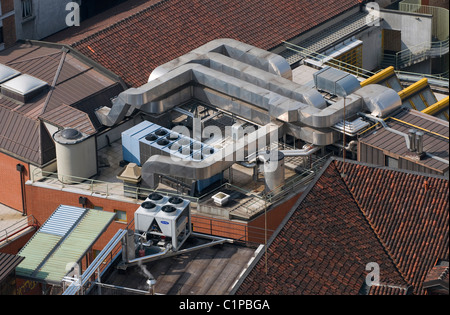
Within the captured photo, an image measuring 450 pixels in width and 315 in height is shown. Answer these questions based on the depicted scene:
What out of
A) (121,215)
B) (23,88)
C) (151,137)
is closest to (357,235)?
(121,215)

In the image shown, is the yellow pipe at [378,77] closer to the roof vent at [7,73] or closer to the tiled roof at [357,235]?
the tiled roof at [357,235]

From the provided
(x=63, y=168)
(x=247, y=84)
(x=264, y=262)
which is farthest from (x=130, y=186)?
(x=264, y=262)

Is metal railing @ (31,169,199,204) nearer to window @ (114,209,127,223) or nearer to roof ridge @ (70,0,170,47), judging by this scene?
window @ (114,209,127,223)

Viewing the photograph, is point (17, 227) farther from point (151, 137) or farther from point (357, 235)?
point (357, 235)

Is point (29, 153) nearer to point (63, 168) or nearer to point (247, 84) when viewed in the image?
point (63, 168)

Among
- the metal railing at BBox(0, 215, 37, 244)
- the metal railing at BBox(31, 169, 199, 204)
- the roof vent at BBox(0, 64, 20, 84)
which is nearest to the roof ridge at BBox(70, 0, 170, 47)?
the roof vent at BBox(0, 64, 20, 84)

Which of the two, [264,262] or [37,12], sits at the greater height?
[37,12]
